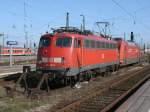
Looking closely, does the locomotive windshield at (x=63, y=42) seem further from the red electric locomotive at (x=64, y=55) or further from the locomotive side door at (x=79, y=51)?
the locomotive side door at (x=79, y=51)

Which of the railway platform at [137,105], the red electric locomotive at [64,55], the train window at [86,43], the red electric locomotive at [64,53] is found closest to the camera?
the railway platform at [137,105]

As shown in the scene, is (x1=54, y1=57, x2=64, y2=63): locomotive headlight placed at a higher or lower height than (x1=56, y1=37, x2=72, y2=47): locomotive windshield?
lower

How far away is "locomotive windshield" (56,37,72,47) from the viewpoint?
21.7 metres

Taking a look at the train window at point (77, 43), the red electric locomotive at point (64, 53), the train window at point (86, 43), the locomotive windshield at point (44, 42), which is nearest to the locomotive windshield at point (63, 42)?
the red electric locomotive at point (64, 53)

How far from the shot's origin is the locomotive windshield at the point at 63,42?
21.7 metres

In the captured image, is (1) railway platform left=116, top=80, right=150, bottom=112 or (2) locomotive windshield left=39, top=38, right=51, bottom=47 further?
(2) locomotive windshield left=39, top=38, right=51, bottom=47

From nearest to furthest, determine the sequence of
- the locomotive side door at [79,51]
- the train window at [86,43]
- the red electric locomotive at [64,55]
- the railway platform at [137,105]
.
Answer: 1. the railway platform at [137,105]
2. the red electric locomotive at [64,55]
3. the locomotive side door at [79,51]
4. the train window at [86,43]

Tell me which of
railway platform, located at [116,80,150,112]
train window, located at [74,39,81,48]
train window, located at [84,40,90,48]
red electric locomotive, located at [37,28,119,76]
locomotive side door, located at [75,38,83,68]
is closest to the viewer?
railway platform, located at [116,80,150,112]

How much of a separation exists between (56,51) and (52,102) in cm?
577

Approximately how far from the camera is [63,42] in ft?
71.7

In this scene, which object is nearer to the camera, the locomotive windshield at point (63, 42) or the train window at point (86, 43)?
the locomotive windshield at point (63, 42)

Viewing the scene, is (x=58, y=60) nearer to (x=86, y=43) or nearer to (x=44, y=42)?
(x=44, y=42)

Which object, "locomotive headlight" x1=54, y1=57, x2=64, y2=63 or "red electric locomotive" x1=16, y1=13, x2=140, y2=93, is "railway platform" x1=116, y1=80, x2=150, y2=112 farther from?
"locomotive headlight" x1=54, y1=57, x2=64, y2=63

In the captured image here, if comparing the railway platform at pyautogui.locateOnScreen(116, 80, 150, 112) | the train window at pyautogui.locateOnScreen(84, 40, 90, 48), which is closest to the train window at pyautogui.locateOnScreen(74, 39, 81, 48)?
the train window at pyautogui.locateOnScreen(84, 40, 90, 48)
